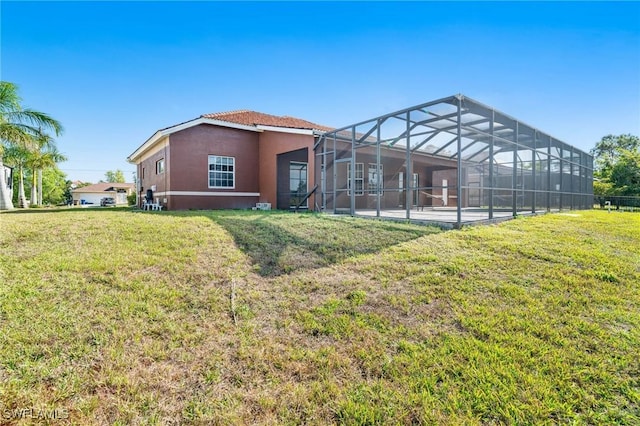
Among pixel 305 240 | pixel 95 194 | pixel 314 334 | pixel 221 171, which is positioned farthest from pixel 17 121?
pixel 95 194

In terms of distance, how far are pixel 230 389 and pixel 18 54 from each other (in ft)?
49.3

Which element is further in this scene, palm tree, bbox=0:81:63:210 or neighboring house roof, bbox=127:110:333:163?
palm tree, bbox=0:81:63:210

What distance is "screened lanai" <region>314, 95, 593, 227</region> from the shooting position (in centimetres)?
872

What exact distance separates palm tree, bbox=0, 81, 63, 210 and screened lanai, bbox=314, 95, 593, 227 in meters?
14.0

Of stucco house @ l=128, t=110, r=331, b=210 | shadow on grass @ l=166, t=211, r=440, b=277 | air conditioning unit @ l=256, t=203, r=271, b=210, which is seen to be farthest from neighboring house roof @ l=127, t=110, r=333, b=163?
shadow on grass @ l=166, t=211, r=440, b=277

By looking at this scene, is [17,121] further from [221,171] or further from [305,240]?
[305,240]

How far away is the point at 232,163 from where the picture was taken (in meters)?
13.4

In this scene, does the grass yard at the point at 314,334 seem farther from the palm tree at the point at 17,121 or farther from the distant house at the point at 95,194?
the distant house at the point at 95,194

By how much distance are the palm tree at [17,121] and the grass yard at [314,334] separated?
41.9 feet

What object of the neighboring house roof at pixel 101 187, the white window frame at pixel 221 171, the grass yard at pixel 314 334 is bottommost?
the grass yard at pixel 314 334

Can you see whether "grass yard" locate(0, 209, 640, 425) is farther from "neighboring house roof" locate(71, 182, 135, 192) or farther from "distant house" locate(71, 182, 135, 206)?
"neighboring house roof" locate(71, 182, 135, 192)

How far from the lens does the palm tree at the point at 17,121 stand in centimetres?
1360

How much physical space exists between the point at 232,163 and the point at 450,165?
1358 centimetres

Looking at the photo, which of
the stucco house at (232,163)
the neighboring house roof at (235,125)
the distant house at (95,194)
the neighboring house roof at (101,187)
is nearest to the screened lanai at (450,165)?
the neighboring house roof at (235,125)
